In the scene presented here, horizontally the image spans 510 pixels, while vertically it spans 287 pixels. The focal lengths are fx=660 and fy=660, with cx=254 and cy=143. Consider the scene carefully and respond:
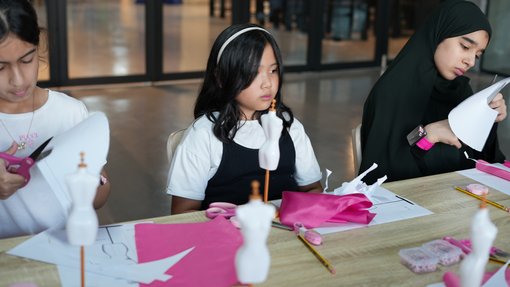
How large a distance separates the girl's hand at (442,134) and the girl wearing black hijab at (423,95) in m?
0.06

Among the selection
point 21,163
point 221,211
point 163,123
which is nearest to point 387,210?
point 221,211

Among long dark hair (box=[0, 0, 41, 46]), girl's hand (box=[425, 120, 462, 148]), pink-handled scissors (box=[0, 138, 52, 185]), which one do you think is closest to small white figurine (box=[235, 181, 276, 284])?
pink-handled scissors (box=[0, 138, 52, 185])

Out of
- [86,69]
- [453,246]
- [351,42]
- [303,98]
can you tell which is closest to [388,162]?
[453,246]

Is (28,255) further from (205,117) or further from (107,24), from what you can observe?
(107,24)

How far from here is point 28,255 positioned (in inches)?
61.3

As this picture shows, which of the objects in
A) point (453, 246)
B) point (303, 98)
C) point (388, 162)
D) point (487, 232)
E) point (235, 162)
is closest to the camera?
point (487, 232)

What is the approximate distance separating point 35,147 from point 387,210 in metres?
1.09

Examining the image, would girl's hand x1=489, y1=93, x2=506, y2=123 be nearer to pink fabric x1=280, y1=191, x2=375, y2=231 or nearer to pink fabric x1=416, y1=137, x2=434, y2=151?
pink fabric x1=416, y1=137, x2=434, y2=151

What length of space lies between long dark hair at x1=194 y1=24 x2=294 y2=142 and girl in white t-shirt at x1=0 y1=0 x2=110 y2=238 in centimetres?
44

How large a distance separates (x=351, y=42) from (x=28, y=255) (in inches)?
290

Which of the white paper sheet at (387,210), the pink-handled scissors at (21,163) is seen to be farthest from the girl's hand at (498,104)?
the pink-handled scissors at (21,163)

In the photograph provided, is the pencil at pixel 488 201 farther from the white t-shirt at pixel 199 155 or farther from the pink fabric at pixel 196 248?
the pink fabric at pixel 196 248

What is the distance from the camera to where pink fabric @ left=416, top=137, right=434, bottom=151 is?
2405 millimetres

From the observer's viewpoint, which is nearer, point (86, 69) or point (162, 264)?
point (162, 264)
